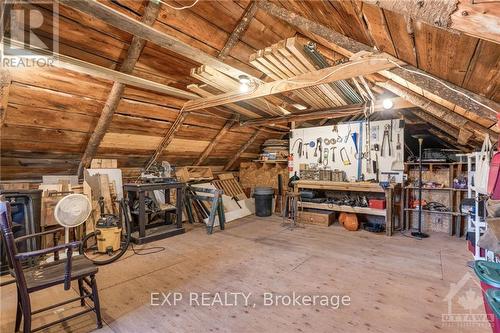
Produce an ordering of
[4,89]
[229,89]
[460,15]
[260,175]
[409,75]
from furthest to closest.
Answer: [260,175] < [229,89] < [4,89] < [409,75] < [460,15]

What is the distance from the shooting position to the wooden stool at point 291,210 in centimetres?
528

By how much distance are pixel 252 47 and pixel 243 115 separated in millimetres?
2422

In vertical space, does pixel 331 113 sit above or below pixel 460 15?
above

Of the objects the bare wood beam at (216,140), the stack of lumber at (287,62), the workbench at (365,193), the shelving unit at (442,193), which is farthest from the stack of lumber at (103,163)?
the shelving unit at (442,193)

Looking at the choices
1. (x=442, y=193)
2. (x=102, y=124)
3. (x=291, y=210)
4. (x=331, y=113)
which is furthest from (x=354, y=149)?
(x=102, y=124)

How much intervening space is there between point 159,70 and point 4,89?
5.48 ft

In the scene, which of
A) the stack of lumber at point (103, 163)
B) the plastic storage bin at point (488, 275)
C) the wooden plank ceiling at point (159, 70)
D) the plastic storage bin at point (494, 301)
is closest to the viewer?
the plastic storage bin at point (494, 301)

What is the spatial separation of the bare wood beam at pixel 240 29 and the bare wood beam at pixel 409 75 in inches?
4.2

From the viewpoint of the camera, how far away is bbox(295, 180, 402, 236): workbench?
4578 mm

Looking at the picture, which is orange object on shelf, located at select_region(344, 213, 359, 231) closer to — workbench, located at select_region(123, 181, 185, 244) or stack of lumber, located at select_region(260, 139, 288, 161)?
stack of lumber, located at select_region(260, 139, 288, 161)

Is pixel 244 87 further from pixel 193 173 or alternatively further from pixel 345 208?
pixel 193 173

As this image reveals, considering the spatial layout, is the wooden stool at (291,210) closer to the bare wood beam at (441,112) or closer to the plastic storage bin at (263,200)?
the plastic storage bin at (263,200)

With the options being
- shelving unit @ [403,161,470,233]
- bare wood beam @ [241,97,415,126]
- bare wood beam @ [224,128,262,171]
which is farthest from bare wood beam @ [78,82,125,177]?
shelving unit @ [403,161,470,233]

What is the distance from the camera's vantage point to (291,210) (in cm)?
580
